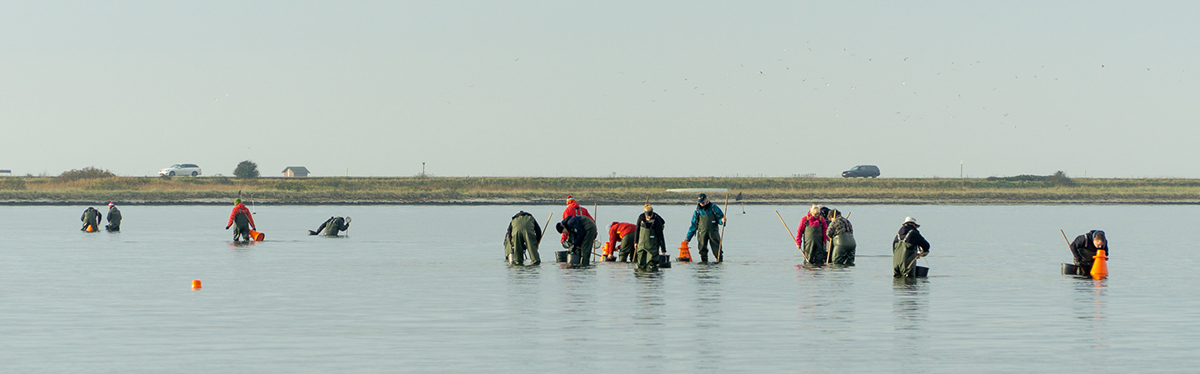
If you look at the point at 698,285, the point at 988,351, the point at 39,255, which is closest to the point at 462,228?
the point at 39,255

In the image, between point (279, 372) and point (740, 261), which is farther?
point (740, 261)

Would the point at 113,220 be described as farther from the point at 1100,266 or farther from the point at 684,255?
the point at 1100,266

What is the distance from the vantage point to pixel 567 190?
107375 millimetres

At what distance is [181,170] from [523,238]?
92.6 m

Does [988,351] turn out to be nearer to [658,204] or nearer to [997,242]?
[997,242]

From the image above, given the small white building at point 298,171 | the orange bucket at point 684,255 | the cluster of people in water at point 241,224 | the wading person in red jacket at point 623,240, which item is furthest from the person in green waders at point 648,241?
the small white building at point 298,171

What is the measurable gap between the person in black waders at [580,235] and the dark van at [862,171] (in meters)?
98.0

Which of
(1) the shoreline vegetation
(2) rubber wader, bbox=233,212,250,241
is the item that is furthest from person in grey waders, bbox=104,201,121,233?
(1) the shoreline vegetation

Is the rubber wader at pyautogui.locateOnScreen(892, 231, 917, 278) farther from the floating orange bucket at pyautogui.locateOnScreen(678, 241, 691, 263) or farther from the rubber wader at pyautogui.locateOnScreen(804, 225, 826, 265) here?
the floating orange bucket at pyautogui.locateOnScreen(678, 241, 691, 263)

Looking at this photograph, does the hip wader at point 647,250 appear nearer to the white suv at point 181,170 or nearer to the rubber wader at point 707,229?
the rubber wader at point 707,229

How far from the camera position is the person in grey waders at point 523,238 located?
26312 millimetres

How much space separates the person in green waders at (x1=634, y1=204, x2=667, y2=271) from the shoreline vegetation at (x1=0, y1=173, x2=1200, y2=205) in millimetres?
63784

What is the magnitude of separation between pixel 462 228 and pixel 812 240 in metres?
22.9

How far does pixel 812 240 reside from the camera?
88.2 ft
